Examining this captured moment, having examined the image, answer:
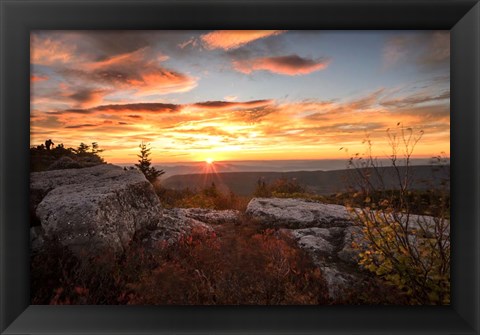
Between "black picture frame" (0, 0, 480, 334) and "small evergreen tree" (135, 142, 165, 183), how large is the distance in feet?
3.51

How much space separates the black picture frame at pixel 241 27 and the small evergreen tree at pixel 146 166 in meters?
1.07

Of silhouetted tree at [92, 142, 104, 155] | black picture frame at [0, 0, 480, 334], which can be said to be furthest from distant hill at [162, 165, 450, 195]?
silhouetted tree at [92, 142, 104, 155]

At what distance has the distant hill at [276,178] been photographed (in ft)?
10.8

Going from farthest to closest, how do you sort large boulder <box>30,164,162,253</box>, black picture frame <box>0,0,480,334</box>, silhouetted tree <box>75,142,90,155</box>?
silhouetted tree <box>75,142,90,155</box> < large boulder <box>30,164,162,253</box> < black picture frame <box>0,0,480,334</box>

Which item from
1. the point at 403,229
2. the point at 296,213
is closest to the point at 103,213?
the point at 296,213

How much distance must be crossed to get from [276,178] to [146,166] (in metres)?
1.52

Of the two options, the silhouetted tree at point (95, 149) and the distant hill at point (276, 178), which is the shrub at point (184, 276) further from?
the silhouetted tree at point (95, 149)

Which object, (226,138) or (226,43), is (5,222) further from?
(226,43)

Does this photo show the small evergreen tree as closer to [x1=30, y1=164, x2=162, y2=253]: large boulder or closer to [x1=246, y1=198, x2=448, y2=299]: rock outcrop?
[x1=30, y1=164, x2=162, y2=253]: large boulder

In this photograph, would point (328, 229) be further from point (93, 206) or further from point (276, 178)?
point (93, 206)

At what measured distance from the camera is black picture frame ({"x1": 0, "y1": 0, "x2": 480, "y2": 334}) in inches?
108

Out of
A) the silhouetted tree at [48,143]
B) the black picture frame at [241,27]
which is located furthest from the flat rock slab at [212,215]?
the silhouetted tree at [48,143]

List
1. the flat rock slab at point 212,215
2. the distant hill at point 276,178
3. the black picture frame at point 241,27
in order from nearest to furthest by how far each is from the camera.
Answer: the black picture frame at point 241,27 → the distant hill at point 276,178 → the flat rock slab at point 212,215

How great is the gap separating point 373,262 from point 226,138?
2.07 meters
